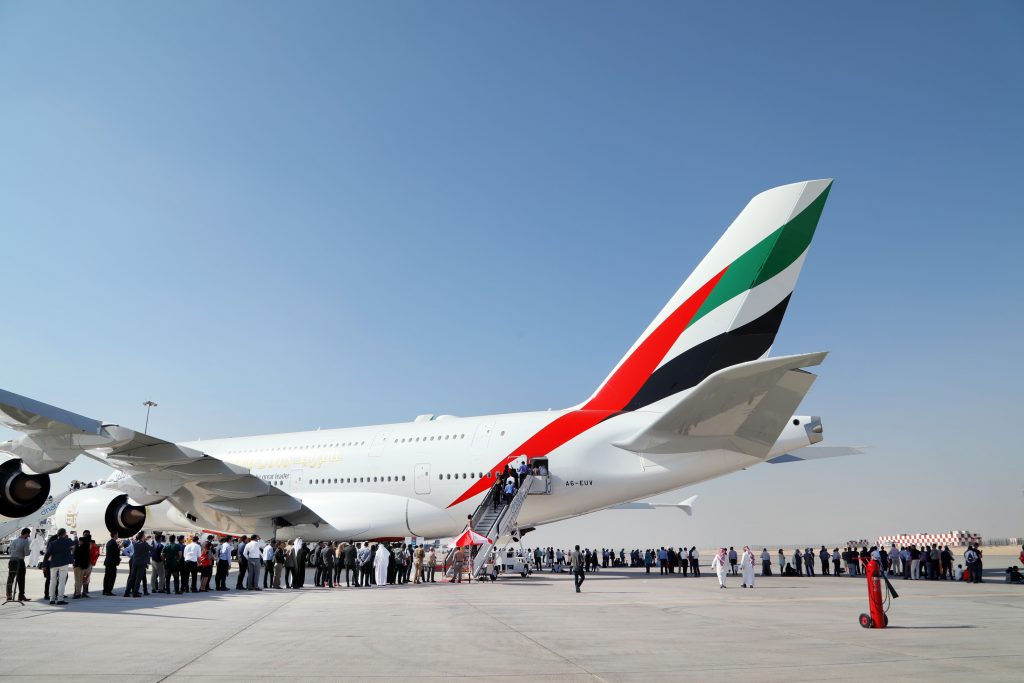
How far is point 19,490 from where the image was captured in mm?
13867

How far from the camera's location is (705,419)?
50.2 feet

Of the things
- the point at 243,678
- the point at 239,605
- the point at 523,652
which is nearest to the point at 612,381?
the point at 239,605

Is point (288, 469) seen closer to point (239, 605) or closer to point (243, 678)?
point (239, 605)

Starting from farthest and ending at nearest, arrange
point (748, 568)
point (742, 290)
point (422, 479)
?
point (422, 479), point (748, 568), point (742, 290)

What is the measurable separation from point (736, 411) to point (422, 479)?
9.22 meters

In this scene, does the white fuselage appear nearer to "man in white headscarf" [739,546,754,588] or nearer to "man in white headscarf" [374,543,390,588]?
"man in white headscarf" [374,543,390,588]

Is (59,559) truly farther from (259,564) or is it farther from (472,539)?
(472,539)

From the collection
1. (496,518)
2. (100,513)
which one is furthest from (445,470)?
(100,513)

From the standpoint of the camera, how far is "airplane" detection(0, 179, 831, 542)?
14.0 meters

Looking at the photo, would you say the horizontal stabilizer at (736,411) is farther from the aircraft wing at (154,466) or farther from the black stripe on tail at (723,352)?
the aircraft wing at (154,466)

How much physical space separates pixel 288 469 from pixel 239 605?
11.5 m

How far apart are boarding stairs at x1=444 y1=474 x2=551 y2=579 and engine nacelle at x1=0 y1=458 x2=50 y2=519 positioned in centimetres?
919

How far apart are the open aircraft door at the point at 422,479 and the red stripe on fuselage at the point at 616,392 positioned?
4.91ft

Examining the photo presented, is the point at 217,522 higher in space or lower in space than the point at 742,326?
lower
